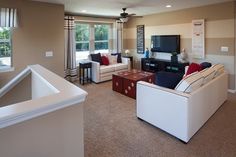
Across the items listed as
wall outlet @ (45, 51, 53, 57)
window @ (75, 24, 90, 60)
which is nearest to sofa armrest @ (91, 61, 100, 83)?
window @ (75, 24, 90, 60)

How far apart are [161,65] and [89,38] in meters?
2.93

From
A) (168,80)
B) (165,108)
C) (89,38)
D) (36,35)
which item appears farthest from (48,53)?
(165,108)

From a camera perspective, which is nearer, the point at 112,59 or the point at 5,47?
the point at 5,47

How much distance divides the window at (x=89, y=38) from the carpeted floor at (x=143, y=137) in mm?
3652

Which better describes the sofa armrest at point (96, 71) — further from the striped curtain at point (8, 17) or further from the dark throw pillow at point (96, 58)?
the striped curtain at point (8, 17)

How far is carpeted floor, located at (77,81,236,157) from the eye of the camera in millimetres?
2574

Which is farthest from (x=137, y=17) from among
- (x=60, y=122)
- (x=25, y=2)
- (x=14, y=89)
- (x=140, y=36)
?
(x=60, y=122)

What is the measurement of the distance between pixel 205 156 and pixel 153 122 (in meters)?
0.96

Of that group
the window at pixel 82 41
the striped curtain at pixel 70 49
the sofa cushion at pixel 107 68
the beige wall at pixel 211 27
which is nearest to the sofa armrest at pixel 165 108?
the sofa cushion at pixel 107 68

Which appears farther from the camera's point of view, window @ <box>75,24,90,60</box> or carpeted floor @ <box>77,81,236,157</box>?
window @ <box>75,24,90,60</box>

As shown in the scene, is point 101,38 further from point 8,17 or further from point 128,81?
point 8,17

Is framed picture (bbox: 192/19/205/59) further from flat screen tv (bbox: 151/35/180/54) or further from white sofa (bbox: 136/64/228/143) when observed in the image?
white sofa (bbox: 136/64/228/143)

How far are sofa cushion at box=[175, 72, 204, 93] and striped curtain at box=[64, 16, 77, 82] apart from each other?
4.42 meters

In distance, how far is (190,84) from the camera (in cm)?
283
